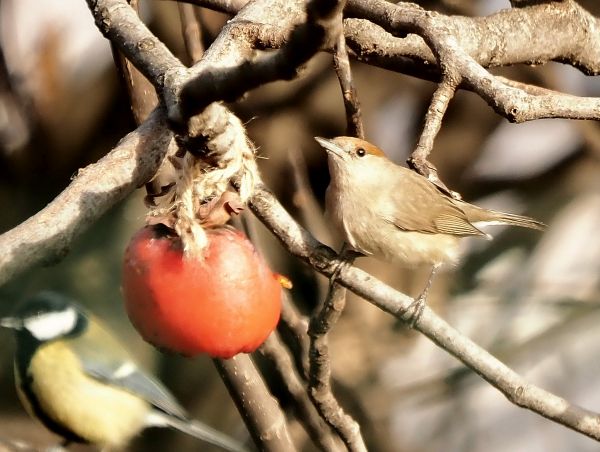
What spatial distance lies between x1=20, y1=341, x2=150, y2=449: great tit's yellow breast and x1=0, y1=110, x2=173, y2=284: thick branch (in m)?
Result: 0.35

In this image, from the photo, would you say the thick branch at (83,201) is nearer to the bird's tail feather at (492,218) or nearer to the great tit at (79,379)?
the great tit at (79,379)

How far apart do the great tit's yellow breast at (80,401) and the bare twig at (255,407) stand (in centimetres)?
69

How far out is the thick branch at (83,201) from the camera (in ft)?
5.59

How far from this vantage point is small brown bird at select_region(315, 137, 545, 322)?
3.44 m

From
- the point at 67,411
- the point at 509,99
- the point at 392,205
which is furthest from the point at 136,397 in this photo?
the point at 392,205

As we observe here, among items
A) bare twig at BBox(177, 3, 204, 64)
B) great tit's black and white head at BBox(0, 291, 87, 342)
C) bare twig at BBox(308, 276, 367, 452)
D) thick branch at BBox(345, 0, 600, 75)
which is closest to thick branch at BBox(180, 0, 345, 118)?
great tit's black and white head at BBox(0, 291, 87, 342)

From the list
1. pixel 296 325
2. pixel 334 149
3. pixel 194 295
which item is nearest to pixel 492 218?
pixel 334 149

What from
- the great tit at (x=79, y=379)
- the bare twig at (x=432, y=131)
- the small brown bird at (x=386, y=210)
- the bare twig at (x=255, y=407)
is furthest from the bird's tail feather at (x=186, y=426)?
the small brown bird at (x=386, y=210)

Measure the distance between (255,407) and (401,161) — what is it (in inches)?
83.9

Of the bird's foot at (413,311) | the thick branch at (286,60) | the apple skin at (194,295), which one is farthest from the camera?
the bird's foot at (413,311)

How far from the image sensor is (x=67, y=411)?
198 centimetres

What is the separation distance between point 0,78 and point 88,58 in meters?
0.43

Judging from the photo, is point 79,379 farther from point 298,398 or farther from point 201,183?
point 298,398

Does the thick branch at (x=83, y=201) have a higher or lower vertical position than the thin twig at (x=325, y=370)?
higher
